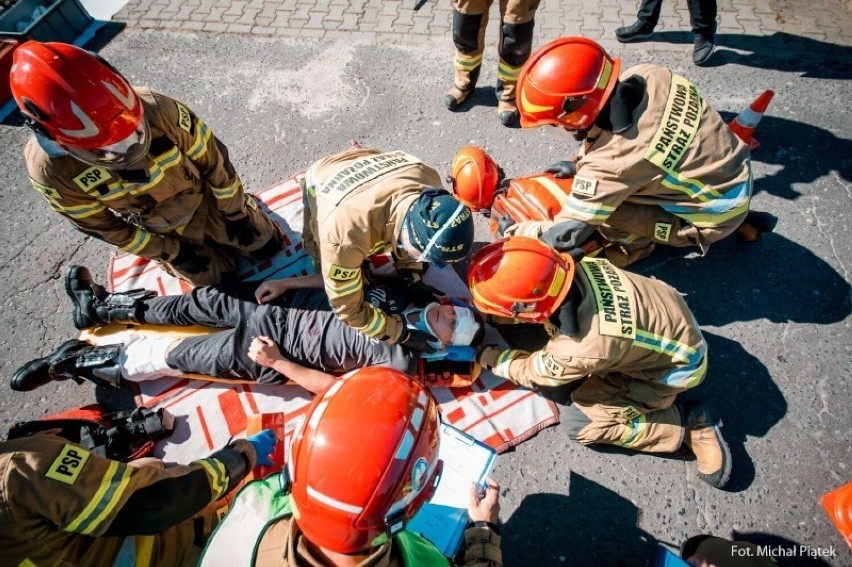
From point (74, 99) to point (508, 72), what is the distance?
369 cm

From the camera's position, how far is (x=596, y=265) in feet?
9.20

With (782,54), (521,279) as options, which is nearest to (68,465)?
(521,279)

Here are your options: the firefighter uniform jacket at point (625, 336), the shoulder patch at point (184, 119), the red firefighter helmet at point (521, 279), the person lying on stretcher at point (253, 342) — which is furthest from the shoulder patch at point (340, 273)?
the shoulder patch at point (184, 119)

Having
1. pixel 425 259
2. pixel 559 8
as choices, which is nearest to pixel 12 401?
pixel 425 259

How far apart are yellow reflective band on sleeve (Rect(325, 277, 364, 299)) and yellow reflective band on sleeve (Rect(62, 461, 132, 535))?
1.34m

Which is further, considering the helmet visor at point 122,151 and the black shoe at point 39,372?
the black shoe at point 39,372

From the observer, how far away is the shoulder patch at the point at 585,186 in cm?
308

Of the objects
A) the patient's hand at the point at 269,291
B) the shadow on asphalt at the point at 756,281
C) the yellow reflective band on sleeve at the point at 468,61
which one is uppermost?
the yellow reflective band on sleeve at the point at 468,61

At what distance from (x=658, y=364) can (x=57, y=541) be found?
126 inches

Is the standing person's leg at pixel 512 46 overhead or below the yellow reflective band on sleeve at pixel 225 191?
below

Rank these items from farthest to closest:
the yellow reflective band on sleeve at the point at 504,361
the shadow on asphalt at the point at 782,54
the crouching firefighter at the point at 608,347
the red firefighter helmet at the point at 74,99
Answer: the shadow on asphalt at the point at 782,54 < the yellow reflective band on sleeve at the point at 504,361 < the crouching firefighter at the point at 608,347 < the red firefighter helmet at the point at 74,99

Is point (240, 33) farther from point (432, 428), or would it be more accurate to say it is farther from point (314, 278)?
Result: point (432, 428)

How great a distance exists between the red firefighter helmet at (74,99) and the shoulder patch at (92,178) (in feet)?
0.82

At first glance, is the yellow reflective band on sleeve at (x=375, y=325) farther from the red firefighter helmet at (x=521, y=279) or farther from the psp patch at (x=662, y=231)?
the psp patch at (x=662, y=231)
